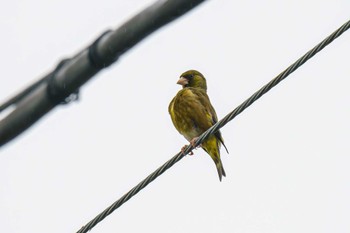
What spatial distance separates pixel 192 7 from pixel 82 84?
55 cm

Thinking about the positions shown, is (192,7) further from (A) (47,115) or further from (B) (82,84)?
(A) (47,115)

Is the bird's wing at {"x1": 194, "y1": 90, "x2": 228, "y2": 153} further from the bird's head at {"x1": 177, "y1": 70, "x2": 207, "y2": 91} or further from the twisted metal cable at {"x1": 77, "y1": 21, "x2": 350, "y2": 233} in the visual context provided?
the twisted metal cable at {"x1": 77, "y1": 21, "x2": 350, "y2": 233}

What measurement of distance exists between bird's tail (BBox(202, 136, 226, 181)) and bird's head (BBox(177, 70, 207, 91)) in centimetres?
122

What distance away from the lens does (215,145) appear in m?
6.35

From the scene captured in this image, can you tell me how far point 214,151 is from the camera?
20.9ft

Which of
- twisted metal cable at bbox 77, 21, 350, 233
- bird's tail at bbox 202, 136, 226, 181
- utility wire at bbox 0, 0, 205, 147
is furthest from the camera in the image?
bird's tail at bbox 202, 136, 226, 181

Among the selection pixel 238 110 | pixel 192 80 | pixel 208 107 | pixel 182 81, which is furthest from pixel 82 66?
pixel 192 80

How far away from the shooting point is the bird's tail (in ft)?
20.7

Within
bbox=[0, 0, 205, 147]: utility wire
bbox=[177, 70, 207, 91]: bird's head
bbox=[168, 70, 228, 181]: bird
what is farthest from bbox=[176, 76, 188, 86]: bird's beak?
bbox=[0, 0, 205, 147]: utility wire

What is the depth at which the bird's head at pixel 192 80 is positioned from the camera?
24.1 feet

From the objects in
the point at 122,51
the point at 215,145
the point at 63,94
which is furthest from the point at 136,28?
the point at 215,145

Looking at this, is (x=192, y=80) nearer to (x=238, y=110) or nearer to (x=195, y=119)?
(x=195, y=119)

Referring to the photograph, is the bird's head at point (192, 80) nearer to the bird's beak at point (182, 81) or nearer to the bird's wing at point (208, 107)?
the bird's beak at point (182, 81)

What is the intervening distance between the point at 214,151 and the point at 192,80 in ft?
4.42
